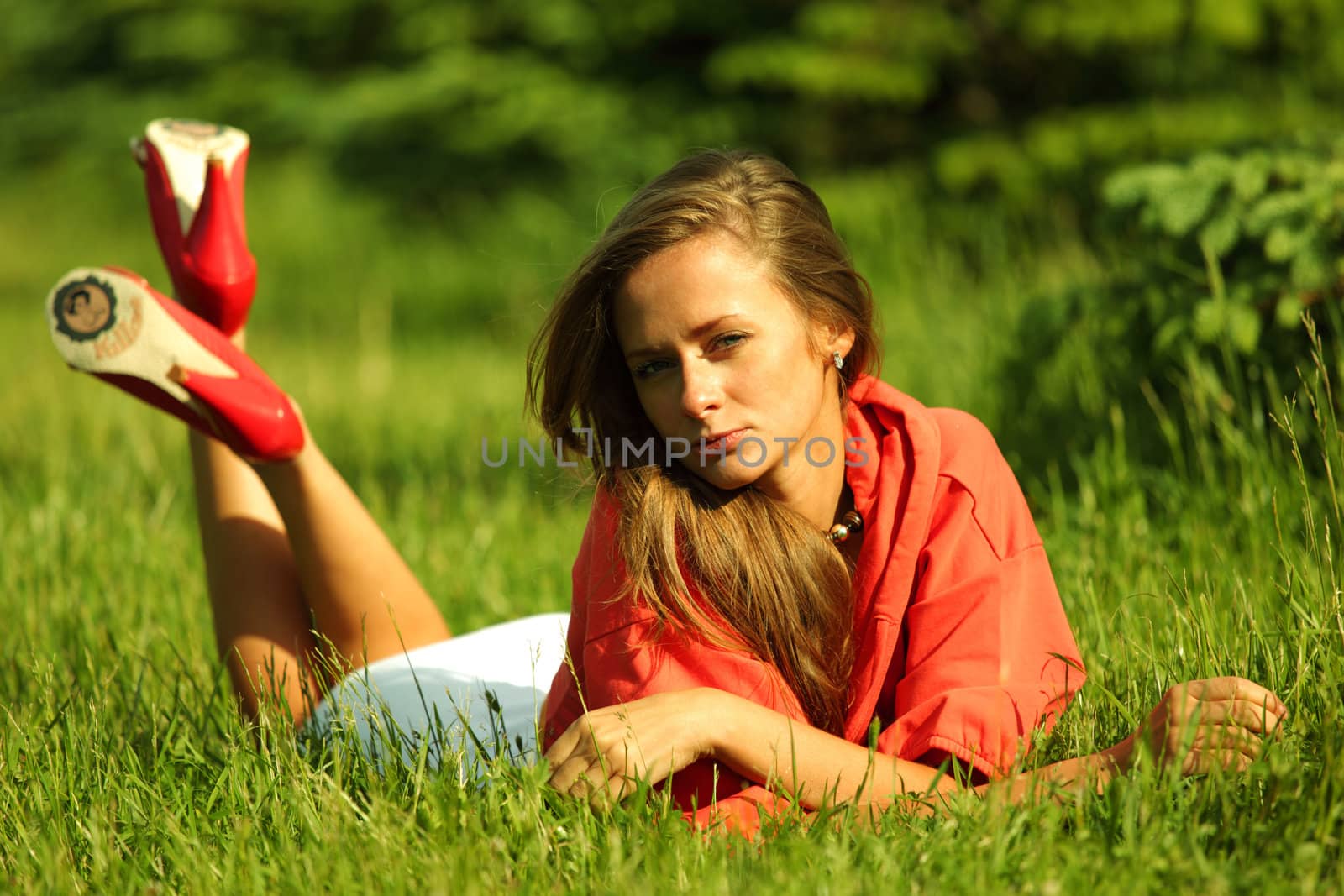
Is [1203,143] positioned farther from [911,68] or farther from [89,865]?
[89,865]

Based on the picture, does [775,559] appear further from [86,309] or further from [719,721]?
[86,309]

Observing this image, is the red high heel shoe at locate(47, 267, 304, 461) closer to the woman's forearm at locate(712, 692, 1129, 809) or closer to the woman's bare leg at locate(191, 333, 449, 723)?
the woman's bare leg at locate(191, 333, 449, 723)

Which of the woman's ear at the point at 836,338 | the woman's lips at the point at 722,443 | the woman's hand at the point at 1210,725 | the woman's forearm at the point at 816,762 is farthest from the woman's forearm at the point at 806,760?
the woman's ear at the point at 836,338

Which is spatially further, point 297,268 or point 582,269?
point 297,268

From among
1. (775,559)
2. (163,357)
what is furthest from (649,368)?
(163,357)

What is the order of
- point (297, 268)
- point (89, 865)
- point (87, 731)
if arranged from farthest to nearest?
1. point (297, 268)
2. point (87, 731)
3. point (89, 865)

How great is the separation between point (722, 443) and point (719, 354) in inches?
6.0

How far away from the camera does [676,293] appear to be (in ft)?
7.16

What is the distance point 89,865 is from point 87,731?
40cm

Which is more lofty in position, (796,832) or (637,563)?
(637,563)

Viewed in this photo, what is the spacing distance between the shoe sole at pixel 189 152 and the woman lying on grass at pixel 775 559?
1.26 metres

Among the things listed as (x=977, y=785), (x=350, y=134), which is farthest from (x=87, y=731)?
(x=350, y=134)

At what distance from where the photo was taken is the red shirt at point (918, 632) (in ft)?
6.67

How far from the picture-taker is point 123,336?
276cm
